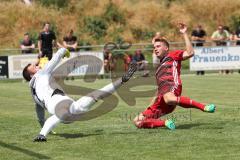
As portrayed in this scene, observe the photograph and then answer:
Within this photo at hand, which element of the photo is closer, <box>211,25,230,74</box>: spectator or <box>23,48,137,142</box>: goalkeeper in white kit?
<box>23,48,137,142</box>: goalkeeper in white kit

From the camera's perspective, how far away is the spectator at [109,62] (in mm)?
28266

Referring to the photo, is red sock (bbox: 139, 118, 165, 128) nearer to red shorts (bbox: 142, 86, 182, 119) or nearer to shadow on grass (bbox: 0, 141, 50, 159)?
red shorts (bbox: 142, 86, 182, 119)

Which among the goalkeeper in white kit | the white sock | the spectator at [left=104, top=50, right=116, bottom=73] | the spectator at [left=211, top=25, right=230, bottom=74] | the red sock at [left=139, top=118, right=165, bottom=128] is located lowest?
the spectator at [left=104, top=50, right=116, bottom=73]

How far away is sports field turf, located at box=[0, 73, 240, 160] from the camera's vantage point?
8.72 metres

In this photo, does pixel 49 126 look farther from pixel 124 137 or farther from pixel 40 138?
pixel 124 137

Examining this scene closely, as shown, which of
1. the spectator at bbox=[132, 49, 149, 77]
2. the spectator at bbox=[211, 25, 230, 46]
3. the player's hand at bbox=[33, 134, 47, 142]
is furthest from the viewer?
the spectator at bbox=[211, 25, 230, 46]

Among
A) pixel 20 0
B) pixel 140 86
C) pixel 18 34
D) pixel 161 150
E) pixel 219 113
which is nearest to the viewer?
pixel 161 150

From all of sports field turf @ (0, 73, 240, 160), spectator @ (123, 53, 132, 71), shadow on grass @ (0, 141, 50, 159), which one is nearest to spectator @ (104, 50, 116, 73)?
spectator @ (123, 53, 132, 71)

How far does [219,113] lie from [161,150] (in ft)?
15.0

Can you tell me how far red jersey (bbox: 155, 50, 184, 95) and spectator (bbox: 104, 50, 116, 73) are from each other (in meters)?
17.1

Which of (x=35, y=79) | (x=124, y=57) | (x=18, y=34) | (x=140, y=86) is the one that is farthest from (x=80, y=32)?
(x=35, y=79)

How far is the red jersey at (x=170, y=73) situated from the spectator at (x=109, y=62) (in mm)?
17065

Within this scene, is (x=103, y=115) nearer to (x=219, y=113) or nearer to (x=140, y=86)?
(x=219, y=113)

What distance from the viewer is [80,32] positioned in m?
43.7
